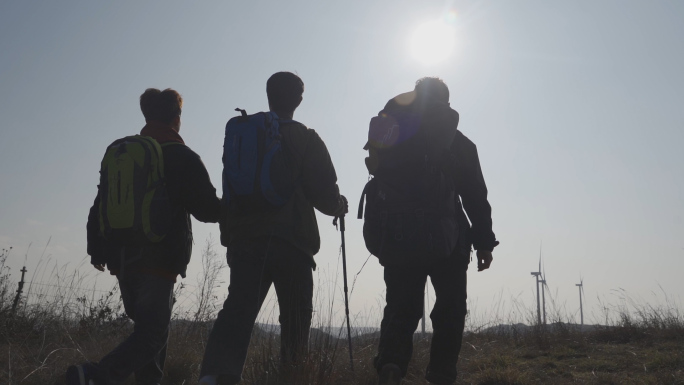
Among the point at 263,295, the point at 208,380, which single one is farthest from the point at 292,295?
the point at 208,380

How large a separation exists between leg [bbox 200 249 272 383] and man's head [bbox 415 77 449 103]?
1.36 meters

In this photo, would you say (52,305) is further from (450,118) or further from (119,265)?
(450,118)

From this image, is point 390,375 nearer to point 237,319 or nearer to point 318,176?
point 237,319

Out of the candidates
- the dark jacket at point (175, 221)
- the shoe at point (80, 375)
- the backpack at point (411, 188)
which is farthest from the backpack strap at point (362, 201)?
the shoe at point (80, 375)

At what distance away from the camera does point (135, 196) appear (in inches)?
121

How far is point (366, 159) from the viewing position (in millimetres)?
3682

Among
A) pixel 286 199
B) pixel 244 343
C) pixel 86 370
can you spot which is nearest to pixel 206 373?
pixel 244 343

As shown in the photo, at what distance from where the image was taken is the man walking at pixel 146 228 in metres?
2.99

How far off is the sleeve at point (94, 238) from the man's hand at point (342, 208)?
1268 mm

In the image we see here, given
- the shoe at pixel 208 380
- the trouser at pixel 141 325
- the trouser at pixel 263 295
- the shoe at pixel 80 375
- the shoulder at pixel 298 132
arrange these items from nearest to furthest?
the shoe at pixel 80 375
the trouser at pixel 141 325
the shoe at pixel 208 380
the trouser at pixel 263 295
the shoulder at pixel 298 132

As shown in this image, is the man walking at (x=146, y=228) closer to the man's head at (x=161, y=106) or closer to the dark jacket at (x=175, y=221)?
the dark jacket at (x=175, y=221)

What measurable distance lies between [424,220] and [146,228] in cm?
144

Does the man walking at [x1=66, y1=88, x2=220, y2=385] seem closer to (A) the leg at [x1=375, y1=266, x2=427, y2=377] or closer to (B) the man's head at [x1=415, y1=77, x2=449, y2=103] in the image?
(A) the leg at [x1=375, y1=266, x2=427, y2=377]

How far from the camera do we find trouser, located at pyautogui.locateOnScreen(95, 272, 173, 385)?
285cm
